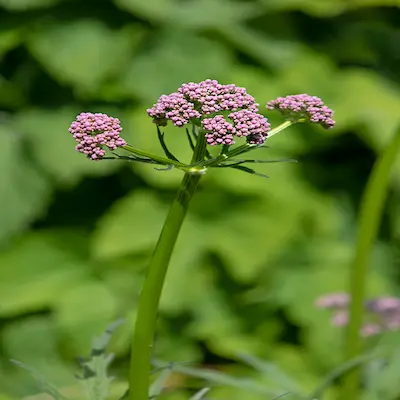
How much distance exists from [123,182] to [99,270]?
221mm

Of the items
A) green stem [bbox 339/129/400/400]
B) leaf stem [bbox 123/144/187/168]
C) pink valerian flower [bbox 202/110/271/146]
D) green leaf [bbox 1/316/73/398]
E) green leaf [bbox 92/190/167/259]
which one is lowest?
green leaf [bbox 1/316/73/398]

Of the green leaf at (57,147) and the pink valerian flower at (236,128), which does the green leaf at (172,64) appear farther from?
the pink valerian flower at (236,128)

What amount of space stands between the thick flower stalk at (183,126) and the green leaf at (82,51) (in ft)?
3.55

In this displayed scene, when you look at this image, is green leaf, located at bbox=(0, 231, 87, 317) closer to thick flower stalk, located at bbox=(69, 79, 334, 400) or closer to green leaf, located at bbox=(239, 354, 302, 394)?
green leaf, located at bbox=(239, 354, 302, 394)

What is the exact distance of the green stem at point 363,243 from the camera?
23.5 inches

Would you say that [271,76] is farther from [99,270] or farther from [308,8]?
[99,270]

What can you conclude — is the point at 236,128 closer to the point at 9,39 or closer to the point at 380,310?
the point at 380,310

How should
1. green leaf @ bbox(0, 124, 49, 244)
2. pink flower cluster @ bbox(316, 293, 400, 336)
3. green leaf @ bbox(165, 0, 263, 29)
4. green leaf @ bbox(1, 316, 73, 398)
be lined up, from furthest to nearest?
green leaf @ bbox(165, 0, 263, 29), green leaf @ bbox(0, 124, 49, 244), green leaf @ bbox(1, 316, 73, 398), pink flower cluster @ bbox(316, 293, 400, 336)

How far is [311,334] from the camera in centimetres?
123

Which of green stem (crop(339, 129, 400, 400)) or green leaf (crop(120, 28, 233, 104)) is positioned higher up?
green stem (crop(339, 129, 400, 400))

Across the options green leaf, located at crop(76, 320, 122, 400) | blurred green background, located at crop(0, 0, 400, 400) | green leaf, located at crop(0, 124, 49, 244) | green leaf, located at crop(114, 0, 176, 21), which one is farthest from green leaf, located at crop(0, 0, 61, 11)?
green leaf, located at crop(76, 320, 122, 400)

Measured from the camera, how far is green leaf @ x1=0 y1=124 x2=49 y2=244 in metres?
1.36

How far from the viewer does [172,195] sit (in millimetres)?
1409

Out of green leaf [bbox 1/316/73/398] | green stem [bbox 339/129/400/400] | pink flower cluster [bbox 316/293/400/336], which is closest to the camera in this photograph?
green stem [bbox 339/129/400/400]
